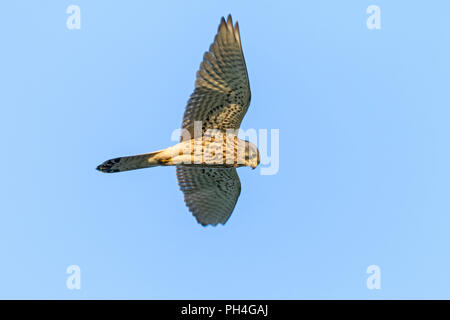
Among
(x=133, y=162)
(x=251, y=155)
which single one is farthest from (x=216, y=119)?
(x=133, y=162)

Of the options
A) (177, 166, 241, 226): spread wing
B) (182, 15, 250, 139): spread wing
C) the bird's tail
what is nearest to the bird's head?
(182, 15, 250, 139): spread wing

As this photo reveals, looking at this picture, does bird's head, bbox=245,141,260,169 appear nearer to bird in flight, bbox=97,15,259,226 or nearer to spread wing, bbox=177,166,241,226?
bird in flight, bbox=97,15,259,226
